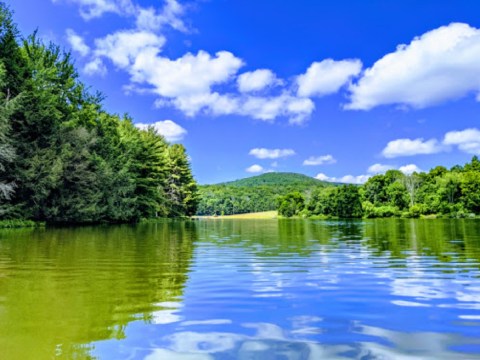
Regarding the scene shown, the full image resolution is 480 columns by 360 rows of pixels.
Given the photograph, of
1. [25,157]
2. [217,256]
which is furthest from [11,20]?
[217,256]

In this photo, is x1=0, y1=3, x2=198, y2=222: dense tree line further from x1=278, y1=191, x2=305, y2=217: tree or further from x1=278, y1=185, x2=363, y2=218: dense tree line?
x1=278, y1=191, x2=305, y2=217: tree

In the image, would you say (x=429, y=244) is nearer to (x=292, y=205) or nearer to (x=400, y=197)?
(x=400, y=197)

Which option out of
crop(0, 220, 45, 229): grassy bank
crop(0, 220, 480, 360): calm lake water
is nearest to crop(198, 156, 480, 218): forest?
crop(0, 220, 45, 229): grassy bank

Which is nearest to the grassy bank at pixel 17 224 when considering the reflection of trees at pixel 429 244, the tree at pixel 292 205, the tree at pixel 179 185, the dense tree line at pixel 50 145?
the dense tree line at pixel 50 145

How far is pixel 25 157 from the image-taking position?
33031 mm

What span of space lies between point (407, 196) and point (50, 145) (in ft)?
297

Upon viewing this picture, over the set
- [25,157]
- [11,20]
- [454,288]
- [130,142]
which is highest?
[11,20]

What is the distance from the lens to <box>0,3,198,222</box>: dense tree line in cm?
3125

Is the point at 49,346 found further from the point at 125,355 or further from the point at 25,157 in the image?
the point at 25,157

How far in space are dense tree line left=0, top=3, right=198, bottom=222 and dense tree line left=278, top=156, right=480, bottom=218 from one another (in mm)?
68952

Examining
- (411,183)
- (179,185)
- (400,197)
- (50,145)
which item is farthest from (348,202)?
(50,145)

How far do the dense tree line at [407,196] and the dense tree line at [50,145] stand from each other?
68952 millimetres

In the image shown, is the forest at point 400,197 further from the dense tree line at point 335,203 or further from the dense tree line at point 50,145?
the dense tree line at point 50,145

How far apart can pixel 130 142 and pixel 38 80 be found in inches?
856
